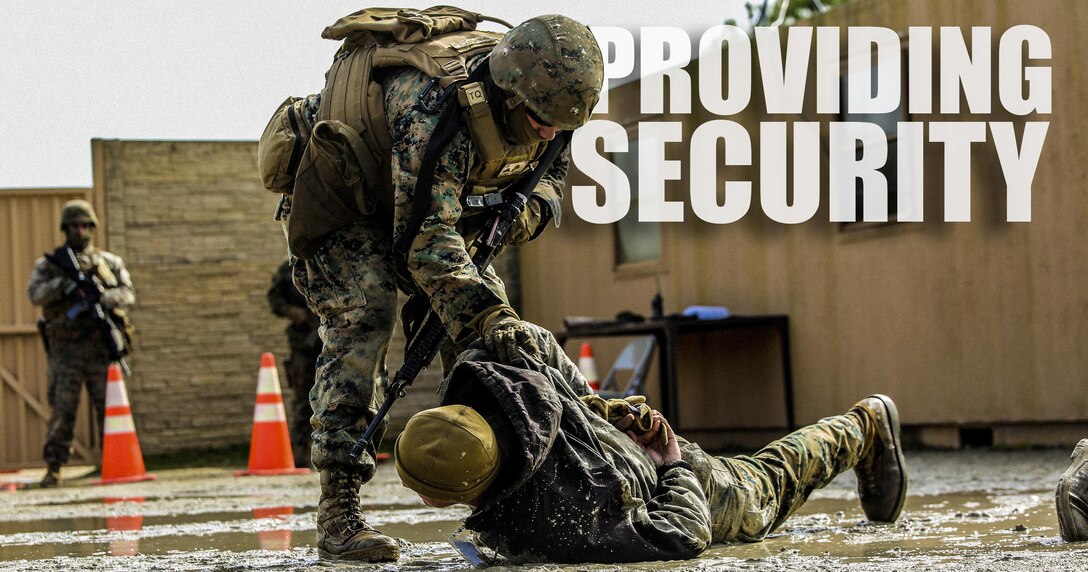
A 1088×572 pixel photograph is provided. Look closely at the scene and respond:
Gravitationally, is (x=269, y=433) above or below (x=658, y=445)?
below

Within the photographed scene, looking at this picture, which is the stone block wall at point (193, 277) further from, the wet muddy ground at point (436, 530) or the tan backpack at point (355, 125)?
the tan backpack at point (355, 125)

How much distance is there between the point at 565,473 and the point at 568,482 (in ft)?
0.08

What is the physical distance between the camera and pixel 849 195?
11352 mm

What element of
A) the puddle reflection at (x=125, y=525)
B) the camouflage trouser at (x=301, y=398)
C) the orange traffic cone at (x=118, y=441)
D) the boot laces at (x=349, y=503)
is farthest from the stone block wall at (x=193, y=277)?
the boot laces at (x=349, y=503)

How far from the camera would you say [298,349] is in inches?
448

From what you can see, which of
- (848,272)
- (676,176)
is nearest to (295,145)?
(848,272)

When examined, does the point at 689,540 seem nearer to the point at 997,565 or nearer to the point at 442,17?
the point at 997,565

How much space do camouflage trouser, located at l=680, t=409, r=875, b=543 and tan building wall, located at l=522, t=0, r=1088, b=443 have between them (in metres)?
5.59

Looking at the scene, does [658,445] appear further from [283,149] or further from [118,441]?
[118,441]

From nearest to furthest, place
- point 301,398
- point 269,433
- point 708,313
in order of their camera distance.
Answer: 1. point 269,433
2. point 301,398
3. point 708,313

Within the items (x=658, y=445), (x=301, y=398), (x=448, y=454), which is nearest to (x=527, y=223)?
(x=658, y=445)

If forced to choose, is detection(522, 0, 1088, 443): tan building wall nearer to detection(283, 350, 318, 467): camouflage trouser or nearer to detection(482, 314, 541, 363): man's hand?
detection(283, 350, 318, 467): camouflage trouser

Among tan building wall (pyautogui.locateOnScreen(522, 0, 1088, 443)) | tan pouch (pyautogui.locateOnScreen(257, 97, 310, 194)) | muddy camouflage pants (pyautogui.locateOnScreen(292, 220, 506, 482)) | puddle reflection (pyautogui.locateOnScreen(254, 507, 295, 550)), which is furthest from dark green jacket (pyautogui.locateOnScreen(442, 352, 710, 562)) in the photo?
tan building wall (pyautogui.locateOnScreen(522, 0, 1088, 443))

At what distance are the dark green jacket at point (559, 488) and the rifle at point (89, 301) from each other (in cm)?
795
